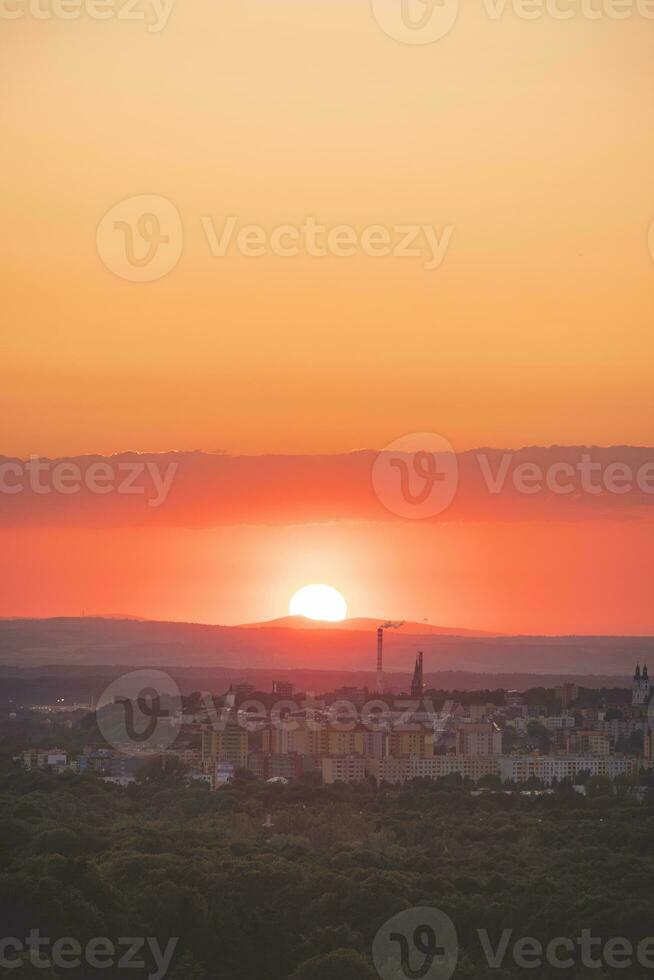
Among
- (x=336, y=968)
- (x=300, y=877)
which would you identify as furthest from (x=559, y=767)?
(x=336, y=968)

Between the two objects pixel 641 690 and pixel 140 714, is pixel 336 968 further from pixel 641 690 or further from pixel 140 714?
pixel 641 690

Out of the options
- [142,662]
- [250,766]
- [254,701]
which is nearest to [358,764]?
[250,766]

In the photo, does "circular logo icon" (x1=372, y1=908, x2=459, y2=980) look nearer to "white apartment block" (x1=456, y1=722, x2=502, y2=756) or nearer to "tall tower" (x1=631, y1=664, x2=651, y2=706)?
"white apartment block" (x1=456, y1=722, x2=502, y2=756)

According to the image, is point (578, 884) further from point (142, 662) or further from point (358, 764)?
point (142, 662)

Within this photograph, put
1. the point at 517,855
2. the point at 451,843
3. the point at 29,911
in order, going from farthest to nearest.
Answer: the point at 451,843, the point at 517,855, the point at 29,911

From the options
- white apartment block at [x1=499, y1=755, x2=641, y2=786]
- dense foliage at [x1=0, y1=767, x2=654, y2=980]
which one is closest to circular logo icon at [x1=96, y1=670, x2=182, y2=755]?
white apartment block at [x1=499, y1=755, x2=641, y2=786]

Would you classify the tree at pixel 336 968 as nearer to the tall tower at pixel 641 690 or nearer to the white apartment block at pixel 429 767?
the white apartment block at pixel 429 767
